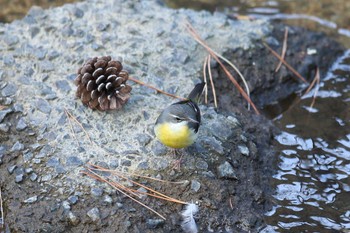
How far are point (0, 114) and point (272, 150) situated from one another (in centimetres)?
300

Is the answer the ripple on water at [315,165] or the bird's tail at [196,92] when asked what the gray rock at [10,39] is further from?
the ripple on water at [315,165]

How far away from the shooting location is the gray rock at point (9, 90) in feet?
20.1

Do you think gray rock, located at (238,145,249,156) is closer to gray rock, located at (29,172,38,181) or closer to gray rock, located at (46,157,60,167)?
gray rock, located at (46,157,60,167)

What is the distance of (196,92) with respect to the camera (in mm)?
6090

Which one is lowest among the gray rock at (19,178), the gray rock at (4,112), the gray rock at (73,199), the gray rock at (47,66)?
the gray rock at (73,199)

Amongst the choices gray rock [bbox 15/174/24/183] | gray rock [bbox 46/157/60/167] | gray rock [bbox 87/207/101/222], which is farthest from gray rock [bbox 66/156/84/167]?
gray rock [bbox 87/207/101/222]

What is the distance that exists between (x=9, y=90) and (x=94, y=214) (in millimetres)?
1930

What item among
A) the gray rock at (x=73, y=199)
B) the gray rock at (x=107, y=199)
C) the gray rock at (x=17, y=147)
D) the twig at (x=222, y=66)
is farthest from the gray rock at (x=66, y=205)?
the twig at (x=222, y=66)

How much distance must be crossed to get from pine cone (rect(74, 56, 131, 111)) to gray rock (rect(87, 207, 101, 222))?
4.12 feet

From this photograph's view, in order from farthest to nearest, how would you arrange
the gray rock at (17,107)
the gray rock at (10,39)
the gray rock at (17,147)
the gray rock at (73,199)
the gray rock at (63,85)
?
the gray rock at (10,39)
the gray rock at (63,85)
the gray rock at (17,107)
the gray rock at (17,147)
the gray rock at (73,199)

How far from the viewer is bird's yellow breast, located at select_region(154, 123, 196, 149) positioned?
17.8 feet

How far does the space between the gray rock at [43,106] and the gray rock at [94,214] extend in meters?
1.39

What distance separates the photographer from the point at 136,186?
213 inches

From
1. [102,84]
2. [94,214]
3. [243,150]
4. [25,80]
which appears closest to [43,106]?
[25,80]
